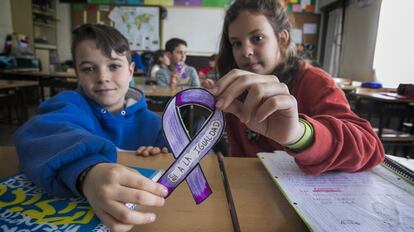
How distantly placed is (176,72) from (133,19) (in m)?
3.23

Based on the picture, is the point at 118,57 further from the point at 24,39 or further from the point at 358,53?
the point at 24,39

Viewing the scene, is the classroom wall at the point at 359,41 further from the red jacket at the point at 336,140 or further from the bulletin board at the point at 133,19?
the red jacket at the point at 336,140

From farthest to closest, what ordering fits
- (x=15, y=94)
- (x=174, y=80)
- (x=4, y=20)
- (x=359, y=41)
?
(x=4, y=20), (x=359, y=41), (x=15, y=94), (x=174, y=80)

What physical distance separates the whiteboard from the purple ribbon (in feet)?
17.0

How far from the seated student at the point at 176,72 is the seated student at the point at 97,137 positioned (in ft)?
6.04

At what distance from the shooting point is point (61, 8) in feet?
18.9

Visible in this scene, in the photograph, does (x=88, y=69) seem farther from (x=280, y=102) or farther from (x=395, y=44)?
(x=395, y=44)

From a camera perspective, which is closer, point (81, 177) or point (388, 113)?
point (81, 177)

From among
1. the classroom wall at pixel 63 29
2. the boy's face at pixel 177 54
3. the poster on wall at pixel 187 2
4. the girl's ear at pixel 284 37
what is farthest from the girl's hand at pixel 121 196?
the classroom wall at pixel 63 29

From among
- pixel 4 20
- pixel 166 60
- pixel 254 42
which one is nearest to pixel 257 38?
pixel 254 42

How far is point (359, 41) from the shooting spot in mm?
4160

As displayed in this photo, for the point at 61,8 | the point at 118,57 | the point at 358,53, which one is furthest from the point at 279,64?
the point at 61,8

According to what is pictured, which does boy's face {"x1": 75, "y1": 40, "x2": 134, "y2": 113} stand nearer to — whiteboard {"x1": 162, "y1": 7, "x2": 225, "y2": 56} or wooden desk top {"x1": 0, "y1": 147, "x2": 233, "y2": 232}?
wooden desk top {"x1": 0, "y1": 147, "x2": 233, "y2": 232}

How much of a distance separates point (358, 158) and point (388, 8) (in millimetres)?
3856
